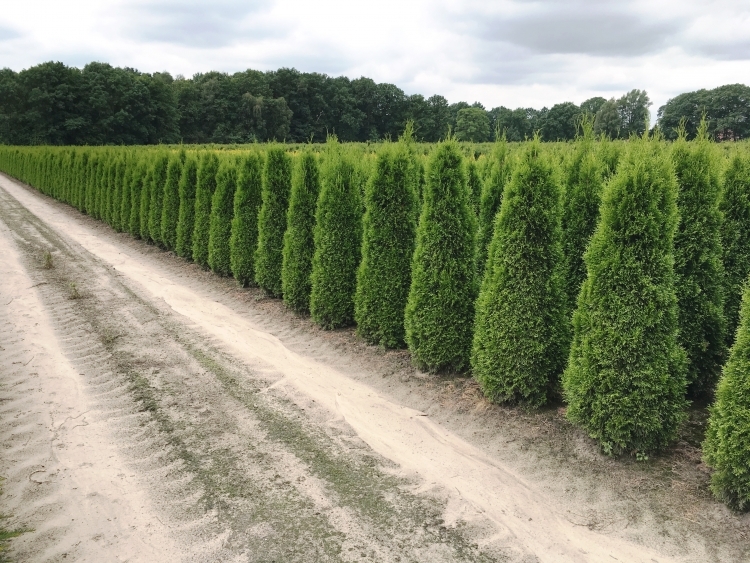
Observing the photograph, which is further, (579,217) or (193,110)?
(193,110)

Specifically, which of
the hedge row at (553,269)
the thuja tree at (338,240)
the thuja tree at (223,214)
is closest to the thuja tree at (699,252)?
the hedge row at (553,269)

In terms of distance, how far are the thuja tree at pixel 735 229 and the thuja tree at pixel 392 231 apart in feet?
12.3

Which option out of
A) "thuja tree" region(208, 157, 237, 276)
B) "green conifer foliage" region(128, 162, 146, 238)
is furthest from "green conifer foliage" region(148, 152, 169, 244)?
→ "thuja tree" region(208, 157, 237, 276)

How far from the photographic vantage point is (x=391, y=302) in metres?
7.27

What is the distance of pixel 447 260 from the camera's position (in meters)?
6.37

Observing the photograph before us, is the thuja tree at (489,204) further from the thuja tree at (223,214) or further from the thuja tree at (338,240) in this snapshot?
the thuja tree at (223,214)

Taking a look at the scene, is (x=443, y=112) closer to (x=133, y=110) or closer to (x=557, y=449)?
(x=133, y=110)

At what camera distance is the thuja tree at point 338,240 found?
322 inches

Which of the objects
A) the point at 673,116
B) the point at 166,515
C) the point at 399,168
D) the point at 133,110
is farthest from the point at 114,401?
the point at 133,110

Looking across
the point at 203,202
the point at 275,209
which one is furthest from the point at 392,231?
the point at 203,202

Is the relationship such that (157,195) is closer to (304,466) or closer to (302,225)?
(302,225)

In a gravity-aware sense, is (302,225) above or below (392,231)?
below

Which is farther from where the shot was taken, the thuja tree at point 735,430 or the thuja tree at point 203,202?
the thuja tree at point 203,202

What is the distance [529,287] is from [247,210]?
7069mm
